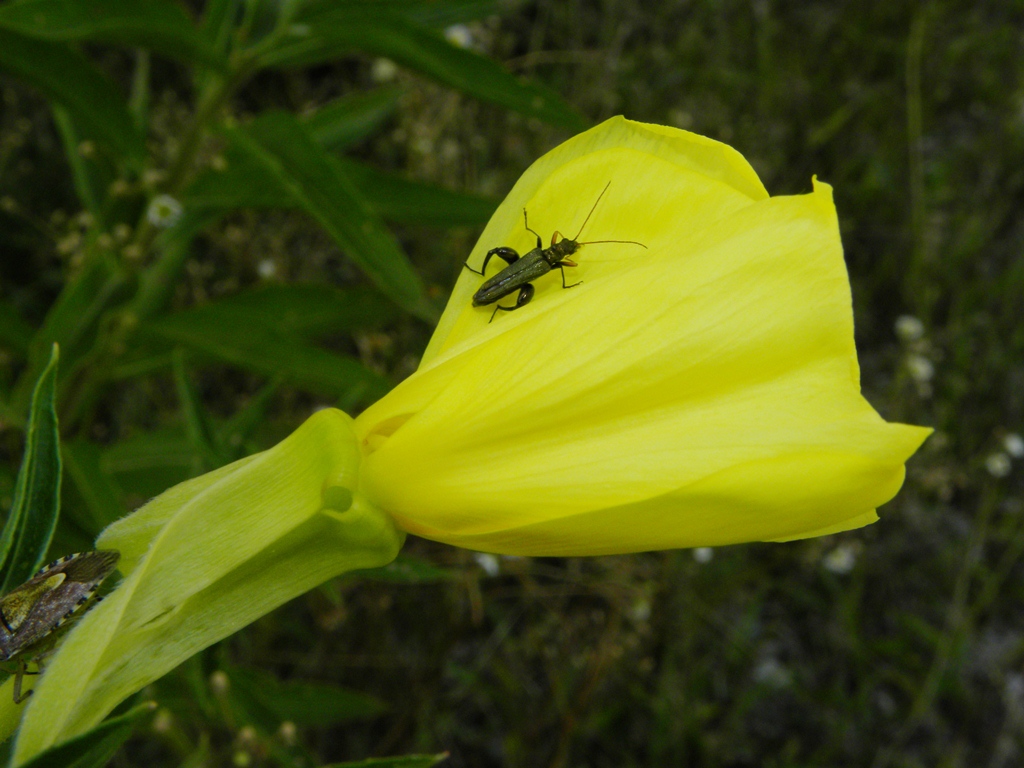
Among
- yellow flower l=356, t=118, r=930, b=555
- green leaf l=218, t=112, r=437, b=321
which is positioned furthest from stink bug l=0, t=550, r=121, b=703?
green leaf l=218, t=112, r=437, b=321

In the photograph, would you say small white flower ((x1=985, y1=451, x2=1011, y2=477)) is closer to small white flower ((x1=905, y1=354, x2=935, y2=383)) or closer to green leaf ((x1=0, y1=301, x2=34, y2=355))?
small white flower ((x1=905, y1=354, x2=935, y2=383))

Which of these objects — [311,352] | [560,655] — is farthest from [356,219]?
[560,655]

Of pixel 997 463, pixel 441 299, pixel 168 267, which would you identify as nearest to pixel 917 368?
pixel 997 463

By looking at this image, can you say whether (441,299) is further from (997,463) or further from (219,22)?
(997,463)

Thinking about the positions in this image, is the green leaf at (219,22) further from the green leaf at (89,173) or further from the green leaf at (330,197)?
the green leaf at (89,173)

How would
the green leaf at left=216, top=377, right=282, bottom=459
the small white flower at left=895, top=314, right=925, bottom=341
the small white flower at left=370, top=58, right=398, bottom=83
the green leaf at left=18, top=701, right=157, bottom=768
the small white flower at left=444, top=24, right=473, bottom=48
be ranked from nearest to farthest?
the green leaf at left=18, top=701, right=157, bottom=768 < the green leaf at left=216, top=377, right=282, bottom=459 < the small white flower at left=444, top=24, right=473, bottom=48 < the small white flower at left=370, top=58, right=398, bottom=83 < the small white flower at left=895, top=314, right=925, bottom=341

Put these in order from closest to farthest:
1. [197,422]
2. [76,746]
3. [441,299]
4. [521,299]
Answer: [76,746] → [521,299] → [197,422] → [441,299]
